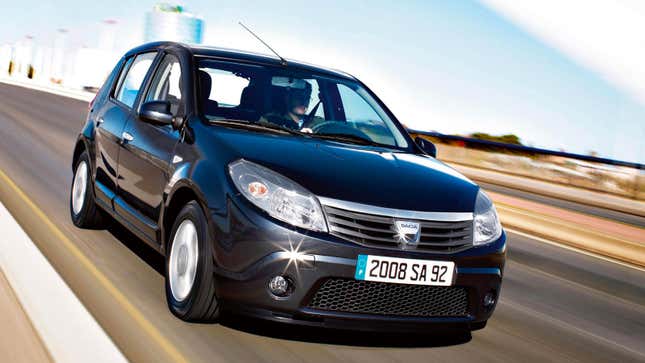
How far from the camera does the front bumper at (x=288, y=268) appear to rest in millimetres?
4477

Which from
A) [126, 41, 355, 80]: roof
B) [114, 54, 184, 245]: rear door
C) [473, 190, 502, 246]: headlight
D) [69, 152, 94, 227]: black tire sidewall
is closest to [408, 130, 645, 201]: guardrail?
[126, 41, 355, 80]: roof

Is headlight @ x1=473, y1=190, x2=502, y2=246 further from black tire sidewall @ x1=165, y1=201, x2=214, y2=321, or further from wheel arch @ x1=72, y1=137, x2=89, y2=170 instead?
wheel arch @ x1=72, y1=137, x2=89, y2=170

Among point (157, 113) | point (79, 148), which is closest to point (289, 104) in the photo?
point (157, 113)

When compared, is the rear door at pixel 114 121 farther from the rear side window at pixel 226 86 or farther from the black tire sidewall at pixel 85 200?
the rear side window at pixel 226 86

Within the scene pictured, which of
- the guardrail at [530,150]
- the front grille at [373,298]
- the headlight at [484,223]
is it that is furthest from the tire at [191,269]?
the guardrail at [530,150]

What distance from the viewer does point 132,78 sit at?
7.23 meters

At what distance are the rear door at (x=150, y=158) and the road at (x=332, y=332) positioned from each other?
0.41 metres

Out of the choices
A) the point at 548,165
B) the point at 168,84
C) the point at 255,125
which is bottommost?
the point at 548,165

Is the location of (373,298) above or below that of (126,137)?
below

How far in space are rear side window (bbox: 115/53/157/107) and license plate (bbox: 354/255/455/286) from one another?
2.96m

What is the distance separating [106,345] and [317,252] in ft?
3.50

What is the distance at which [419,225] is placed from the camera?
465 cm

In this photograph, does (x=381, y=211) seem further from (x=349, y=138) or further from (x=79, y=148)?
Answer: (x=79, y=148)

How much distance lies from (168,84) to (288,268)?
2.30 metres
